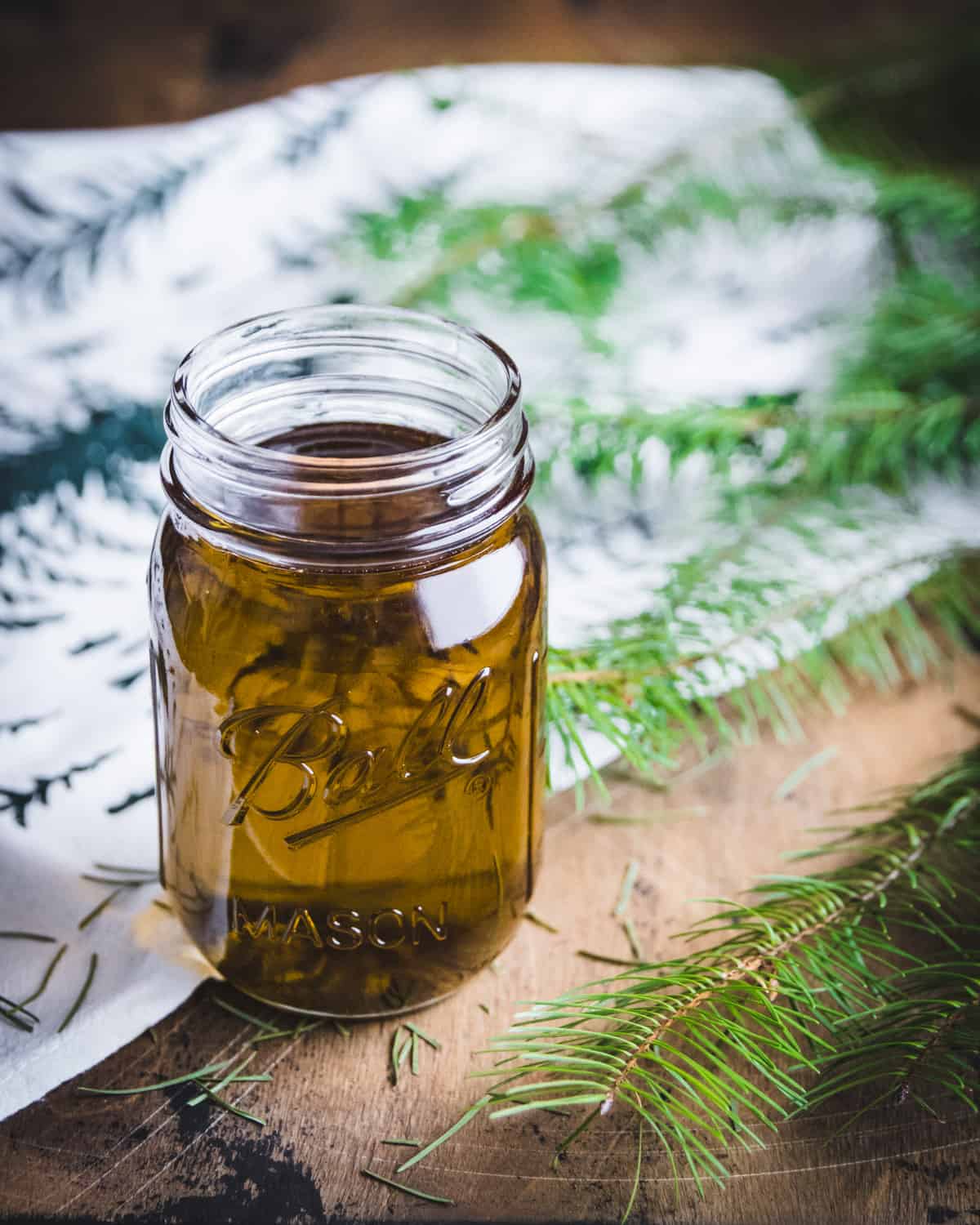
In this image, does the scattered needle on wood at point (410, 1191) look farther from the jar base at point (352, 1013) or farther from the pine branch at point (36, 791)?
the pine branch at point (36, 791)

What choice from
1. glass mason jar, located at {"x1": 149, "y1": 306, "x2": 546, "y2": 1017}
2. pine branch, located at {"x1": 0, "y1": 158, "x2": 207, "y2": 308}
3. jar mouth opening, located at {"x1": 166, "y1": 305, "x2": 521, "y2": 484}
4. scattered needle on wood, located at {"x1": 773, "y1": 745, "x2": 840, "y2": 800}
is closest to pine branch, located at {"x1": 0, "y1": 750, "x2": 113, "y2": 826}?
glass mason jar, located at {"x1": 149, "y1": 306, "x2": 546, "y2": 1017}

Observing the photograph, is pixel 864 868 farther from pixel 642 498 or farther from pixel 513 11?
pixel 513 11

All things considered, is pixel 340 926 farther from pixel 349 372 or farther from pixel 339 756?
pixel 349 372

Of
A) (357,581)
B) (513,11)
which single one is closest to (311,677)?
(357,581)

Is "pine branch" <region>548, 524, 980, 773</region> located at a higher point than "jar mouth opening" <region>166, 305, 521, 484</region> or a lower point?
lower

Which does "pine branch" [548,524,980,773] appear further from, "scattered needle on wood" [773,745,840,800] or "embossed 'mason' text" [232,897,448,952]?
"embossed 'mason' text" [232,897,448,952]

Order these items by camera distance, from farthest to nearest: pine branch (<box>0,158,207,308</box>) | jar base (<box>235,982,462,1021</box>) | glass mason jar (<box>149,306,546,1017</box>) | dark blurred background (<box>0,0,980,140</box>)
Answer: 1. dark blurred background (<box>0,0,980,140</box>)
2. pine branch (<box>0,158,207,308</box>)
3. jar base (<box>235,982,462,1021</box>)
4. glass mason jar (<box>149,306,546,1017</box>)

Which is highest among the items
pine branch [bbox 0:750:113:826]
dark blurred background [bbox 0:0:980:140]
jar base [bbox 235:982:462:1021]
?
dark blurred background [bbox 0:0:980:140]
